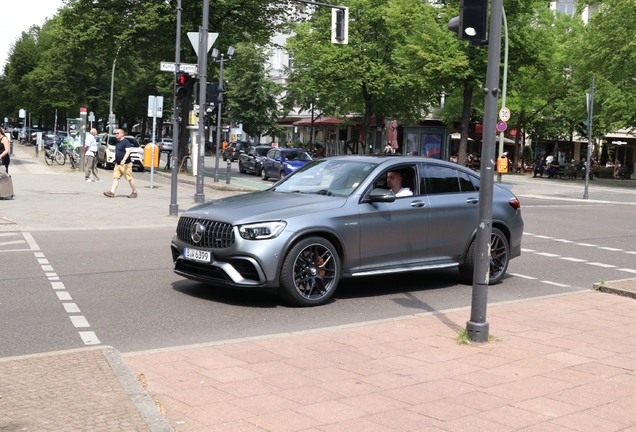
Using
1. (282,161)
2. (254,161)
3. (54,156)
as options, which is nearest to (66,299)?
(282,161)

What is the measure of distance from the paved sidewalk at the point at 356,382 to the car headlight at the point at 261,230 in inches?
53.6

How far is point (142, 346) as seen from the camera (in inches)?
265

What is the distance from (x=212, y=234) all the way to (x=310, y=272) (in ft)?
3.58

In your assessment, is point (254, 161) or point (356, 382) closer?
point (356, 382)

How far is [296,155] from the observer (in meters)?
38.6

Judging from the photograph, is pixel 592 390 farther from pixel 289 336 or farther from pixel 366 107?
pixel 366 107

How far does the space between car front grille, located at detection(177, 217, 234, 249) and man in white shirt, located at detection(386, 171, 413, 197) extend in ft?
7.17

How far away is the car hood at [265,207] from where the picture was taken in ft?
27.8

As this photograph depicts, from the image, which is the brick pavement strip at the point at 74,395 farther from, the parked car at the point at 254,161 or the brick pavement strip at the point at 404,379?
the parked car at the point at 254,161

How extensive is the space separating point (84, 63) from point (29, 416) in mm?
41340

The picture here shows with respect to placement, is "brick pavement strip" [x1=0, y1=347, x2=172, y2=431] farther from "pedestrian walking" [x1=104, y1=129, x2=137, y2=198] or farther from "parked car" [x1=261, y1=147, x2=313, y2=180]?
"parked car" [x1=261, y1=147, x2=313, y2=180]

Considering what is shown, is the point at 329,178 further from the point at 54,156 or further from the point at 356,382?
the point at 54,156

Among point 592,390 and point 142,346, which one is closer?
point 592,390

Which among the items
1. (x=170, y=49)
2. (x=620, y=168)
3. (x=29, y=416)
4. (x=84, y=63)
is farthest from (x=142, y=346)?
(x=620, y=168)
